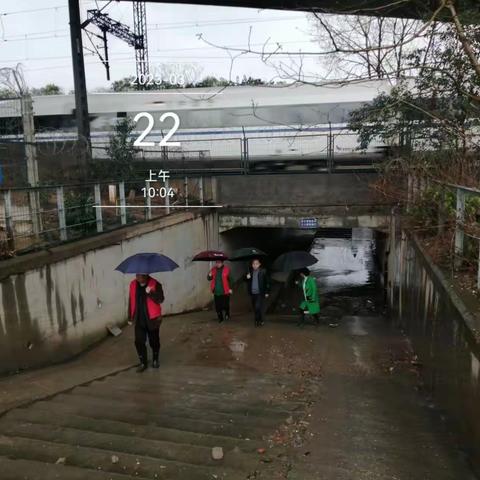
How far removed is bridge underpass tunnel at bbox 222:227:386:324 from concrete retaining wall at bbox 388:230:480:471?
5290 mm

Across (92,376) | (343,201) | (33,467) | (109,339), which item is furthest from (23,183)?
(343,201)

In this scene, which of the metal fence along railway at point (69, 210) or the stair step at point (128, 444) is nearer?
the stair step at point (128, 444)

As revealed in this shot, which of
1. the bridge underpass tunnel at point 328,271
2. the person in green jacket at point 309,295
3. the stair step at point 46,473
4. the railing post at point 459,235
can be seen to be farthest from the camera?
A: the bridge underpass tunnel at point 328,271

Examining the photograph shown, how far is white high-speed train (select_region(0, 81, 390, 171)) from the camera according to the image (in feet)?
61.5

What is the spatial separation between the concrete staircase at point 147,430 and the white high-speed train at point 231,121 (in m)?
12.9

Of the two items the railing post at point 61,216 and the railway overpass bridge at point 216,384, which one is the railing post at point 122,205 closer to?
the railway overpass bridge at point 216,384

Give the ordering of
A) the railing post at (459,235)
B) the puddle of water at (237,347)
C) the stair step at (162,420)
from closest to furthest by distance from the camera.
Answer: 1. the stair step at (162,420)
2. the railing post at (459,235)
3. the puddle of water at (237,347)

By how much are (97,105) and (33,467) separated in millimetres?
20240

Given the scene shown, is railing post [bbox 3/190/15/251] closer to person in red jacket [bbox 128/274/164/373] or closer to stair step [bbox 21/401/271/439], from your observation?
person in red jacket [bbox 128/274/164/373]

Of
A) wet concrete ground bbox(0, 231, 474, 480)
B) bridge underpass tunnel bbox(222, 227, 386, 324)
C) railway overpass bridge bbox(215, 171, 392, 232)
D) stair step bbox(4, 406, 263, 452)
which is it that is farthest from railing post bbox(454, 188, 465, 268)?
railway overpass bridge bbox(215, 171, 392, 232)

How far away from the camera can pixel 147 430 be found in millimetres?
4348

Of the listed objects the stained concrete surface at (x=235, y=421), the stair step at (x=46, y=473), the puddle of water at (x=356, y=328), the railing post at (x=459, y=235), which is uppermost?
the railing post at (x=459, y=235)

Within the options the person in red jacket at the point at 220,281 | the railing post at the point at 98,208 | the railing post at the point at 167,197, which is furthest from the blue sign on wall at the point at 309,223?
the railing post at the point at 98,208

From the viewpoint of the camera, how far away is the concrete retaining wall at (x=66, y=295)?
6.86 metres
